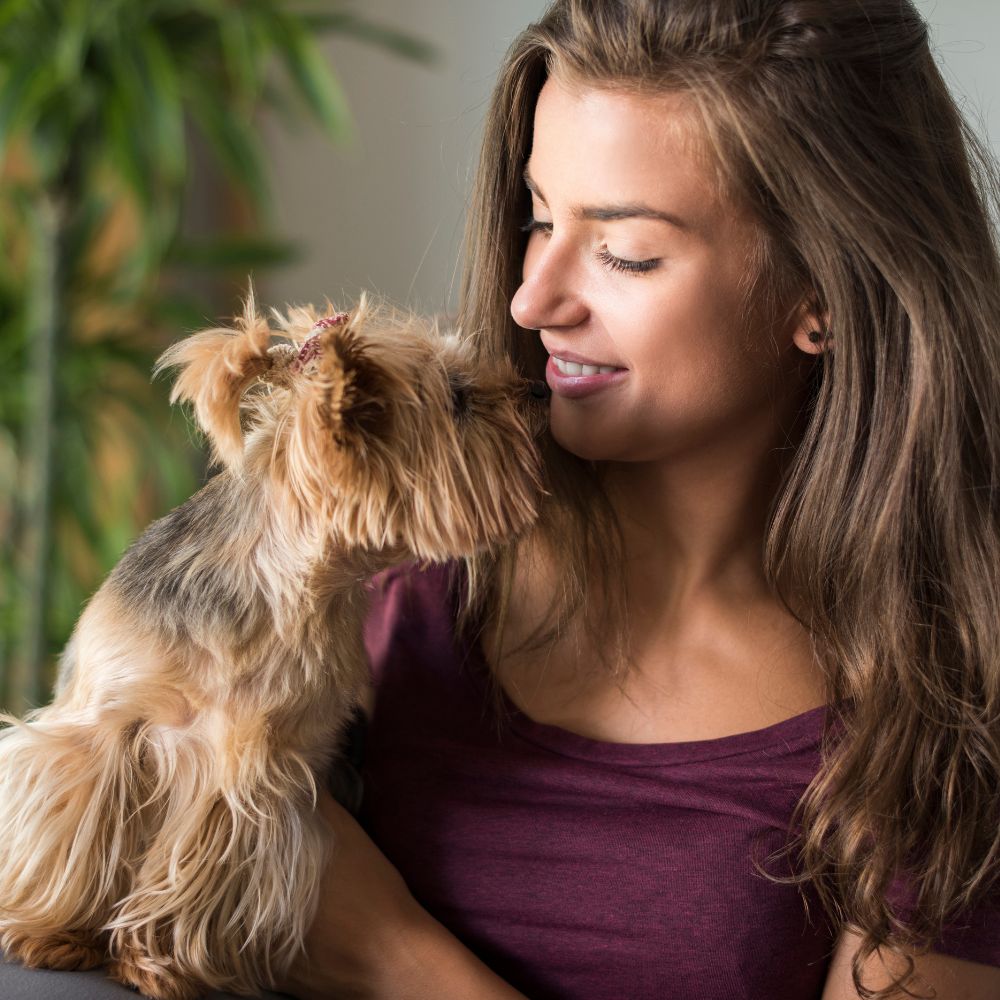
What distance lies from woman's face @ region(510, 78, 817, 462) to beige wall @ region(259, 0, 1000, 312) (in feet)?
5.62

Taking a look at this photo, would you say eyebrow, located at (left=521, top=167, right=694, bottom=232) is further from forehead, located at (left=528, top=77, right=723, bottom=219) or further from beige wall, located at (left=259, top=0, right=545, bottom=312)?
beige wall, located at (left=259, top=0, right=545, bottom=312)

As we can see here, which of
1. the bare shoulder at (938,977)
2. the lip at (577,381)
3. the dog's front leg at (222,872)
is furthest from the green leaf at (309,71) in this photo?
the bare shoulder at (938,977)

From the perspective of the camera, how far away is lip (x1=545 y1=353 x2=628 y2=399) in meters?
1.19

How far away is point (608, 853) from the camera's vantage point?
4.07ft

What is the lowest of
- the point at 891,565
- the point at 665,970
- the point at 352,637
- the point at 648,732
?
the point at 665,970

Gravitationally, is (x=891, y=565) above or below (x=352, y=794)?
above

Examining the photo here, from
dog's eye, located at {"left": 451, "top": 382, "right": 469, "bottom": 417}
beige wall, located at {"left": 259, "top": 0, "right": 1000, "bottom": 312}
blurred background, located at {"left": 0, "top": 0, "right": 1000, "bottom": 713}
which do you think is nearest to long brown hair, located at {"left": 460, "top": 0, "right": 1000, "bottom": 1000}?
dog's eye, located at {"left": 451, "top": 382, "right": 469, "bottom": 417}

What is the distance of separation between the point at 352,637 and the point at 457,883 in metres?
0.31

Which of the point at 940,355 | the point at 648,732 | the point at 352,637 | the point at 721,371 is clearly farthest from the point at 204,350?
the point at 940,355

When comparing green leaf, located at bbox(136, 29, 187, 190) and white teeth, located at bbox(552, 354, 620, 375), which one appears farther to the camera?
green leaf, located at bbox(136, 29, 187, 190)

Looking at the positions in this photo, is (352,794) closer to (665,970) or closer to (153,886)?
(153,886)

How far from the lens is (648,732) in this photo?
1312 millimetres

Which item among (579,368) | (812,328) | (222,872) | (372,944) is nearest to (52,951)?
(222,872)

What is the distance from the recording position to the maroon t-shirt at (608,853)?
3.96 ft
